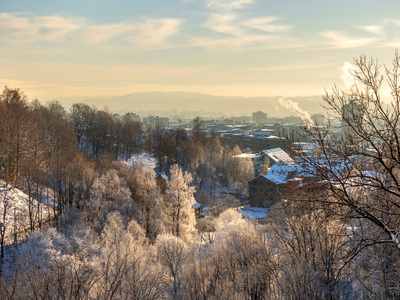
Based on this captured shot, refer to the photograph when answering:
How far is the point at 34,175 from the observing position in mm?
25578

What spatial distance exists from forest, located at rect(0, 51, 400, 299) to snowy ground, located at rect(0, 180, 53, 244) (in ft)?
0.40

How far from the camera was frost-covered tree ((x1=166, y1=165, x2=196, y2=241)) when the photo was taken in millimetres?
25734

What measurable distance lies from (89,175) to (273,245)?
17.7 meters

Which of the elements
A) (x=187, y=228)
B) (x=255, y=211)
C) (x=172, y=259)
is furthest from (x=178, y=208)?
(x=255, y=211)

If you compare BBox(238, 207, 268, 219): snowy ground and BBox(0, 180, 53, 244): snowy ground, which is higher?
BBox(0, 180, 53, 244): snowy ground

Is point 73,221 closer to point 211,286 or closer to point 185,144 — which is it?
point 211,286

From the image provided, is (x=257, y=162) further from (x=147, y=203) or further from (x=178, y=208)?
(x=147, y=203)

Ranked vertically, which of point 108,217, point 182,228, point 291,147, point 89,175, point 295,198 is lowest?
point 182,228

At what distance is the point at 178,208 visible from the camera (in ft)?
88.4

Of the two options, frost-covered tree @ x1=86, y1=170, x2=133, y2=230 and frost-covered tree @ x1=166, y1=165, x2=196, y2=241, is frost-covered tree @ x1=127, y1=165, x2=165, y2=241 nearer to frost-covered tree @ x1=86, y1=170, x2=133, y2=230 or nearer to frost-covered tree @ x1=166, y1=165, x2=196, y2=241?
frost-covered tree @ x1=166, y1=165, x2=196, y2=241

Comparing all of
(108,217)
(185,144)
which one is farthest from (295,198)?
(185,144)

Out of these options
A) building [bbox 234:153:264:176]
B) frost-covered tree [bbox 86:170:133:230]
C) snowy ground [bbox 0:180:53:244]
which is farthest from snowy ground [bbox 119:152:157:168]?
snowy ground [bbox 0:180:53:244]

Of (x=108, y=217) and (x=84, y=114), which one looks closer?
(x=108, y=217)

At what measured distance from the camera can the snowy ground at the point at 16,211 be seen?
21781 millimetres
